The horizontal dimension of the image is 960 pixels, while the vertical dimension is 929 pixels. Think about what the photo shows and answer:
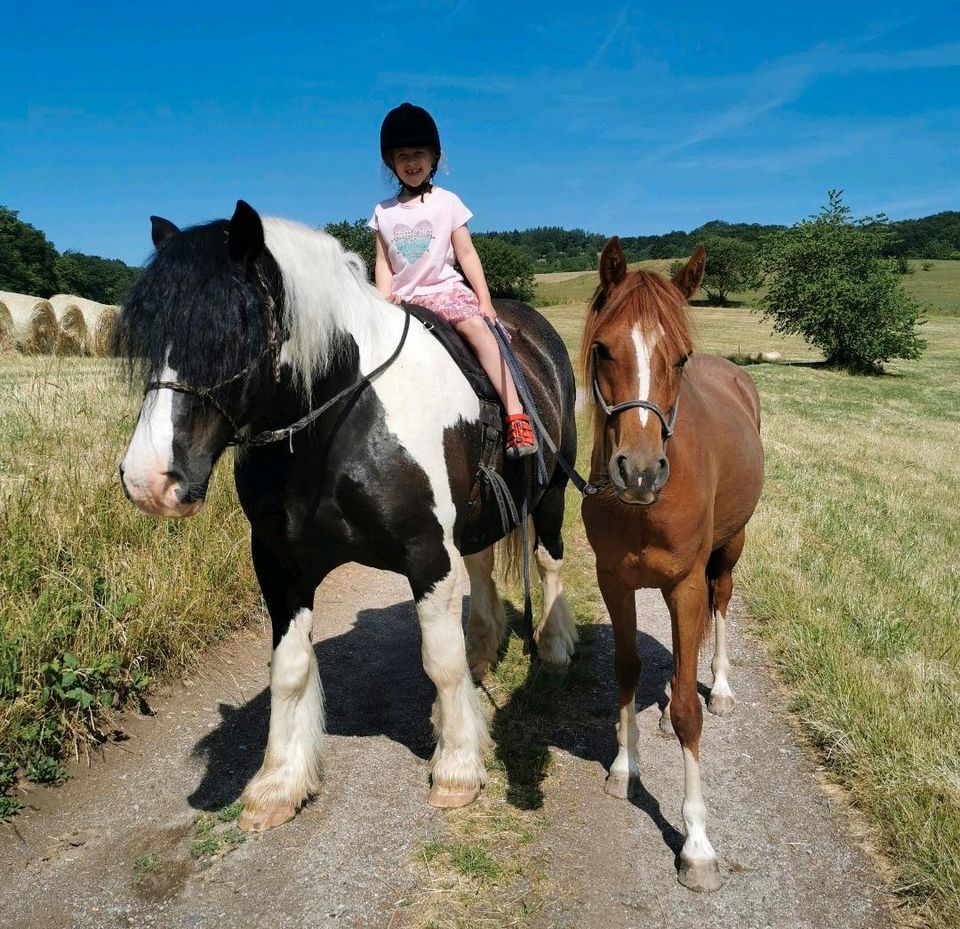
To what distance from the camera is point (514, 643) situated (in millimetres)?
5078

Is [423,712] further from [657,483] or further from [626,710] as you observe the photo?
[657,483]

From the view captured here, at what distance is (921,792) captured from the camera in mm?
2904

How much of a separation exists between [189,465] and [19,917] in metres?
1.83

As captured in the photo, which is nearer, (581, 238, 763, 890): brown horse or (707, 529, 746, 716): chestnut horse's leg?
(581, 238, 763, 890): brown horse

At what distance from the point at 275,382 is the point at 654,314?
1.37 meters

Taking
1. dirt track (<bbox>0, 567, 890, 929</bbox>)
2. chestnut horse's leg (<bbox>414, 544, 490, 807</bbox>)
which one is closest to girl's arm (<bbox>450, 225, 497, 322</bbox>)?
chestnut horse's leg (<bbox>414, 544, 490, 807</bbox>)

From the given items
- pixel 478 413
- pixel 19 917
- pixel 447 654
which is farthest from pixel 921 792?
pixel 19 917

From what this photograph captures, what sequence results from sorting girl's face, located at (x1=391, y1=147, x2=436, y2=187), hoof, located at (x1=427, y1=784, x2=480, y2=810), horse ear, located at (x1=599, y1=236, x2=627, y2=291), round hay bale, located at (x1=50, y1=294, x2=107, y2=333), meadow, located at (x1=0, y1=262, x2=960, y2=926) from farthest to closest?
round hay bale, located at (x1=50, y1=294, x2=107, y2=333), girl's face, located at (x1=391, y1=147, x2=436, y2=187), hoof, located at (x1=427, y1=784, x2=480, y2=810), meadow, located at (x1=0, y1=262, x2=960, y2=926), horse ear, located at (x1=599, y1=236, x2=627, y2=291)

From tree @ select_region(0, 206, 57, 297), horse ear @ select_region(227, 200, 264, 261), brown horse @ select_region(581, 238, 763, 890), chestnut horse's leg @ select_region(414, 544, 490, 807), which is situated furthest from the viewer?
tree @ select_region(0, 206, 57, 297)

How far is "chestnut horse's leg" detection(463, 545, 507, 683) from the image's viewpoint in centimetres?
474

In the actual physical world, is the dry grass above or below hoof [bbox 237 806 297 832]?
above

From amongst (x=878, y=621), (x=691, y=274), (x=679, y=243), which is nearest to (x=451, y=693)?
(x=691, y=274)

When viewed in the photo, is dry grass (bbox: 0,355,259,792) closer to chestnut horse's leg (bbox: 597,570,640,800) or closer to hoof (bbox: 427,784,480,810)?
hoof (bbox: 427,784,480,810)

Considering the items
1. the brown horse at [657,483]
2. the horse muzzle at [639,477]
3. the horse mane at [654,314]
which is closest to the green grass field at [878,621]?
the horse mane at [654,314]
